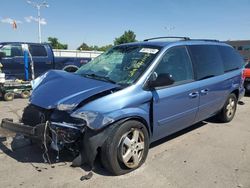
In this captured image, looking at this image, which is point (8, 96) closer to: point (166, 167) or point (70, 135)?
point (70, 135)

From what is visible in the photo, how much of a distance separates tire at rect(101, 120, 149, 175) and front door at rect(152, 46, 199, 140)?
1.22 ft

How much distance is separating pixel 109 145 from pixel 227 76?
3616 mm

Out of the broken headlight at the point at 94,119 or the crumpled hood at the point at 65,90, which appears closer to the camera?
the broken headlight at the point at 94,119

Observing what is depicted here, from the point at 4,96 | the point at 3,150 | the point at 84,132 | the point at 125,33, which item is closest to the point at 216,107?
the point at 84,132

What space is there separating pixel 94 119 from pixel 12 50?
9160mm

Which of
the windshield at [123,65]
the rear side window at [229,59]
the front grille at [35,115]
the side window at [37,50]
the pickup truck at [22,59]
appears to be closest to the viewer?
the front grille at [35,115]

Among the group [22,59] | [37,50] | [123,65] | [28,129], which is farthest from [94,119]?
[37,50]

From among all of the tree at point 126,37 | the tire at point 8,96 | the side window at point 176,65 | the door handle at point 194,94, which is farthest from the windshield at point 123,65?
the tree at point 126,37

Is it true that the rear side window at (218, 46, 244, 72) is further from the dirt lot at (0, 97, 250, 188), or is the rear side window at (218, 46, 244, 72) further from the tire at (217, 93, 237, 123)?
the dirt lot at (0, 97, 250, 188)

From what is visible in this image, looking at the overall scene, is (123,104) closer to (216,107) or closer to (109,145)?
(109,145)

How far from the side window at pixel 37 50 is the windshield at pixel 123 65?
737cm

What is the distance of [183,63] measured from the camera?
15.8ft

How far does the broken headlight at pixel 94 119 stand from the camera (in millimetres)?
3473

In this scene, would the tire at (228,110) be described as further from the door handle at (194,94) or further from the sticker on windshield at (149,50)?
the sticker on windshield at (149,50)
